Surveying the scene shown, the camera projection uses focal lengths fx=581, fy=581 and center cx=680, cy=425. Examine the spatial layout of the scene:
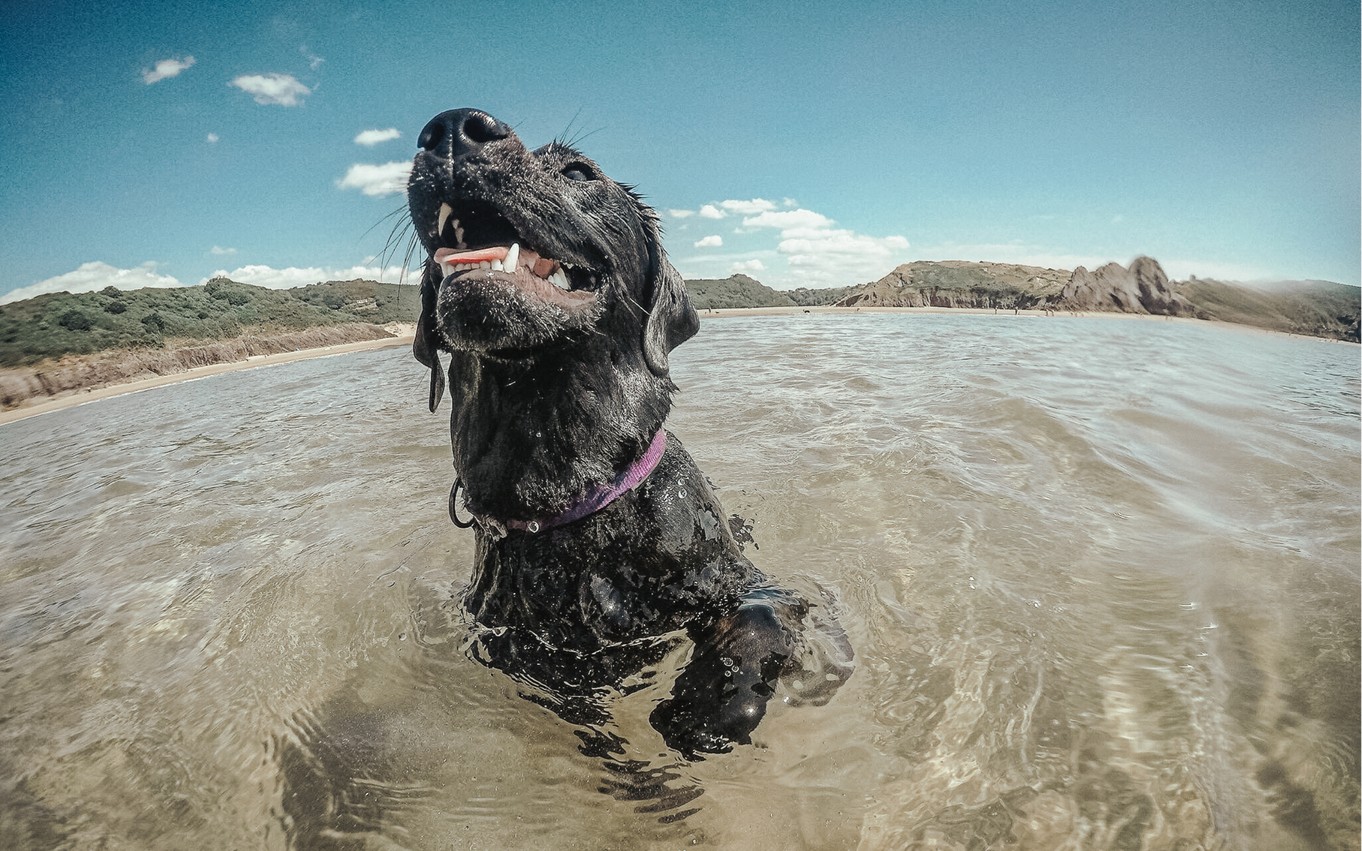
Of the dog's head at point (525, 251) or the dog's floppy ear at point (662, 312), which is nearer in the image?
the dog's head at point (525, 251)

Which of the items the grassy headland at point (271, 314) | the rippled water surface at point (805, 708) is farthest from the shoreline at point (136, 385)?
the rippled water surface at point (805, 708)

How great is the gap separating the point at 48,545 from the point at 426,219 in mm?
5108

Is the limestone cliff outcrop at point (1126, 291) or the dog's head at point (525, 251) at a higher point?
the limestone cliff outcrop at point (1126, 291)

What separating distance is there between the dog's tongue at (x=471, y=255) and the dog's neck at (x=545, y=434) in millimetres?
399

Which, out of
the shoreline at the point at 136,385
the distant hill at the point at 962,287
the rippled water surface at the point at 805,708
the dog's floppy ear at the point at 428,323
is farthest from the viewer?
the distant hill at the point at 962,287

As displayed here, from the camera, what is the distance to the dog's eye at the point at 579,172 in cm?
268

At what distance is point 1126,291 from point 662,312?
78256 millimetres

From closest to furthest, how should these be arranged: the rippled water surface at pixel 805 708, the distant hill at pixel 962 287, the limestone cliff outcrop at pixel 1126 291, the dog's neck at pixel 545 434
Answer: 1. the rippled water surface at pixel 805 708
2. the dog's neck at pixel 545 434
3. the limestone cliff outcrop at pixel 1126 291
4. the distant hill at pixel 962 287

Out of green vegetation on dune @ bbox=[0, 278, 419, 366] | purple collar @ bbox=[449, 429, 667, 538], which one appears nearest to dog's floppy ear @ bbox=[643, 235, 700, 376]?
purple collar @ bbox=[449, 429, 667, 538]

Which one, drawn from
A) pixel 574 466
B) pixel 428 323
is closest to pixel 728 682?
pixel 574 466

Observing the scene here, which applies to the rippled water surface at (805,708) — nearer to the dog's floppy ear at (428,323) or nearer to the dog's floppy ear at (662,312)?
the dog's floppy ear at (428,323)

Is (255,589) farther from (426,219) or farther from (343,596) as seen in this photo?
(426,219)

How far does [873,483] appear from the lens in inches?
200

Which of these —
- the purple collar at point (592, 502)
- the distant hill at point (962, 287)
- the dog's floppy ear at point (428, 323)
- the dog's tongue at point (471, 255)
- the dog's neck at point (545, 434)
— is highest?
the distant hill at point (962, 287)
